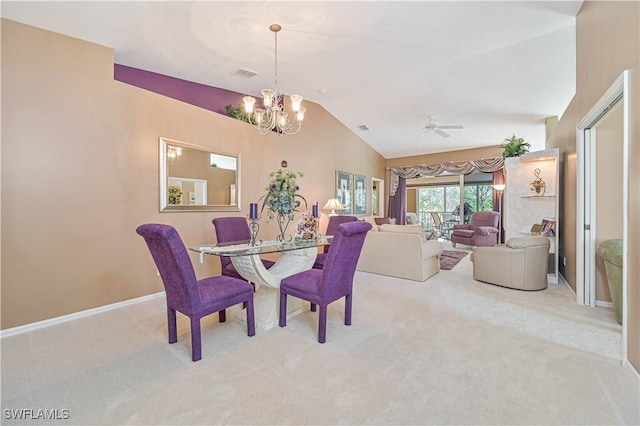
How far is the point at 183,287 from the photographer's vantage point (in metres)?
2.03

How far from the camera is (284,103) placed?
17.5ft

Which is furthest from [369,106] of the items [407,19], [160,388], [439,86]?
[160,388]

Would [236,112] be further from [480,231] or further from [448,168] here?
[448,168]

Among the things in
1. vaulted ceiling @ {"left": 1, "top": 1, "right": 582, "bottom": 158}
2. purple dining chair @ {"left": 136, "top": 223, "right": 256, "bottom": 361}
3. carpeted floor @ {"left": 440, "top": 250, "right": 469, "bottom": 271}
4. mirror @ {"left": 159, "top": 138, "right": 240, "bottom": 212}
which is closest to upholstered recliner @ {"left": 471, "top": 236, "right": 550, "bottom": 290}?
carpeted floor @ {"left": 440, "top": 250, "right": 469, "bottom": 271}

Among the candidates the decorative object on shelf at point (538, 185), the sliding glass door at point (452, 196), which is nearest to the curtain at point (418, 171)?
the sliding glass door at point (452, 196)

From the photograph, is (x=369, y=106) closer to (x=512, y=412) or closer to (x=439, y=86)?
(x=439, y=86)

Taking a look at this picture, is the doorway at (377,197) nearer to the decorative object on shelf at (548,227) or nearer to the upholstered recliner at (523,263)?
the decorative object on shelf at (548,227)

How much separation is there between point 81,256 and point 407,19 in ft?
13.8

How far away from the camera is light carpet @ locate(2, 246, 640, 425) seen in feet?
5.03

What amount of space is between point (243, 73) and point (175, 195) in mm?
2014

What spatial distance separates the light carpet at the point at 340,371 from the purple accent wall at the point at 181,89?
2.88 metres

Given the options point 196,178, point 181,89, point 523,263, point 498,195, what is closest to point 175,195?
point 196,178

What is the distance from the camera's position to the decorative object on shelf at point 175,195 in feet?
11.9

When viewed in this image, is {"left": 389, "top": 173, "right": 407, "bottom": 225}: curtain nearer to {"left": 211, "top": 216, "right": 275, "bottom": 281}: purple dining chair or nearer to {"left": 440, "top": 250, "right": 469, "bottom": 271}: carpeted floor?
{"left": 440, "top": 250, "right": 469, "bottom": 271}: carpeted floor
